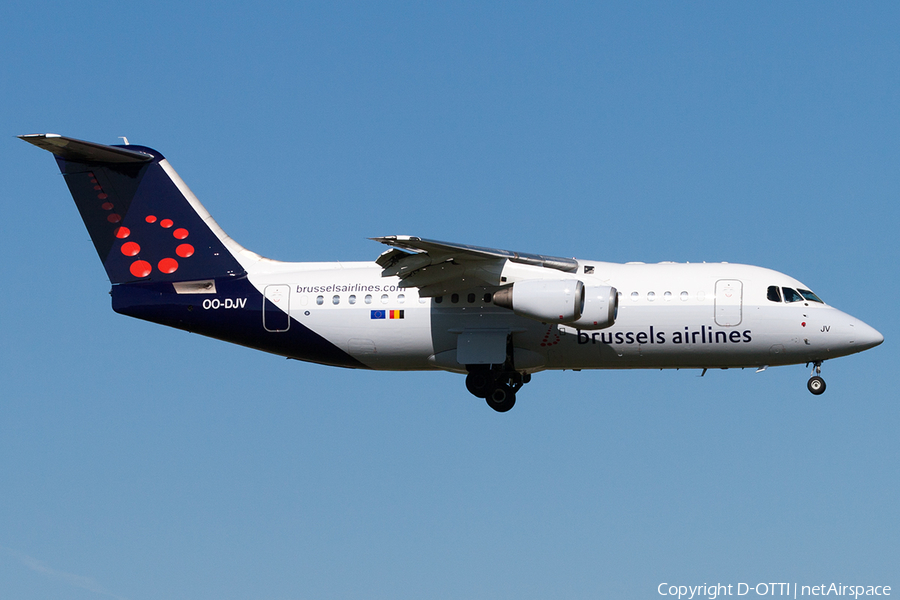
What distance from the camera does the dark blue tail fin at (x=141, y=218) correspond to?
22375mm

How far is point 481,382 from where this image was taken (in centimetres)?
2097

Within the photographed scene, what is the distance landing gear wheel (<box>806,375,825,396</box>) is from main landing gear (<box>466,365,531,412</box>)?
4965 mm

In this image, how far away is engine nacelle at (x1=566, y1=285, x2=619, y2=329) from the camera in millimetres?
19406

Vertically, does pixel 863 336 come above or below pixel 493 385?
above

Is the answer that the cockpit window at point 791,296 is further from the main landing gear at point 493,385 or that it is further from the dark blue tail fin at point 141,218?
the dark blue tail fin at point 141,218

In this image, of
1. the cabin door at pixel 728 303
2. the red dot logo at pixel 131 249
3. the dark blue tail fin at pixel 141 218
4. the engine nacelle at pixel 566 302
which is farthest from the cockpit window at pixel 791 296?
the red dot logo at pixel 131 249

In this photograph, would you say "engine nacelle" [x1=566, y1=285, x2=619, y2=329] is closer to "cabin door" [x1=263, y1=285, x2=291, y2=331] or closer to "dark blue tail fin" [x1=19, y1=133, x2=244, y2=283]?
"cabin door" [x1=263, y1=285, x2=291, y2=331]

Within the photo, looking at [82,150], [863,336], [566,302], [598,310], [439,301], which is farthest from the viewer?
[82,150]

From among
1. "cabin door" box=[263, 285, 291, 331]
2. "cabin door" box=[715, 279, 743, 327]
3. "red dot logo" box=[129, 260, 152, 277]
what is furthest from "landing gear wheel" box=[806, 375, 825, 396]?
"red dot logo" box=[129, 260, 152, 277]

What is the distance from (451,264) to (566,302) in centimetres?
223

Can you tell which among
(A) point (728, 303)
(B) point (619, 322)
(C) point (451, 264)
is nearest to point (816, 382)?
(A) point (728, 303)

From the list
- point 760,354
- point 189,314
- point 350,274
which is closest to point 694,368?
point 760,354

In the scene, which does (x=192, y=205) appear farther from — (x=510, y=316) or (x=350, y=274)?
(x=510, y=316)

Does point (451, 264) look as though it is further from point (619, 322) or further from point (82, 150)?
point (82, 150)
